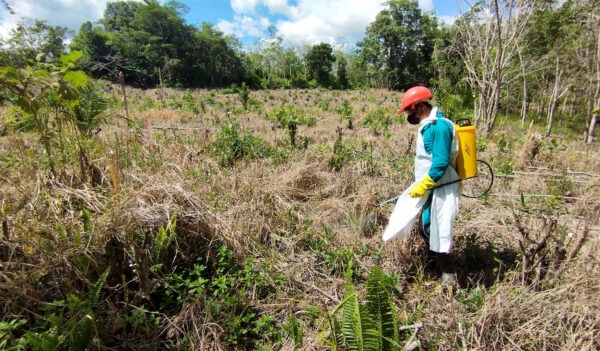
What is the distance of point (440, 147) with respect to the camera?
2.30m

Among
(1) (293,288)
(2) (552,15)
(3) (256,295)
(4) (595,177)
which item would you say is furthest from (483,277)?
(2) (552,15)

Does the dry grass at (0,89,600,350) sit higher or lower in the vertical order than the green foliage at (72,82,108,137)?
lower

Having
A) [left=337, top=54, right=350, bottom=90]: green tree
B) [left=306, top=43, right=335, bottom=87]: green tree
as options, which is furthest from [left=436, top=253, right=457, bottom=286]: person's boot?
[left=337, top=54, right=350, bottom=90]: green tree

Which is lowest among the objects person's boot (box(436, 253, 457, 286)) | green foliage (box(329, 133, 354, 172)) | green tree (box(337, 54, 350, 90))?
person's boot (box(436, 253, 457, 286))

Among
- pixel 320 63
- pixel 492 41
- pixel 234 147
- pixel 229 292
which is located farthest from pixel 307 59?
pixel 229 292

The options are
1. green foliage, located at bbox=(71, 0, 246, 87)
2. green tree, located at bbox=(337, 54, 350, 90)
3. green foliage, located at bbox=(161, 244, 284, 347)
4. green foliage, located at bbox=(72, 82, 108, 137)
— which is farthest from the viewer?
green tree, located at bbox=(337, 54, 350, 90)

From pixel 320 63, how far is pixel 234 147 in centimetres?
3561

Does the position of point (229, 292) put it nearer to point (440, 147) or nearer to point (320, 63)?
point (440, 147)

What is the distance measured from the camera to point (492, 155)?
246 inches

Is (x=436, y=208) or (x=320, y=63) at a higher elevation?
(x=320, y=63)

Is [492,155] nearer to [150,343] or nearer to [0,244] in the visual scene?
[150,343]

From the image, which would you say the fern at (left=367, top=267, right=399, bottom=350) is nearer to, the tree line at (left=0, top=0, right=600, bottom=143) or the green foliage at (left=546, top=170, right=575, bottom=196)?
the green foliage at (left=546, top=170, right=575, bottom=196)

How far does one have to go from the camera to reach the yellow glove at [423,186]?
2344 mm

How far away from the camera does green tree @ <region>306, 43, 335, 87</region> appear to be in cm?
3791
